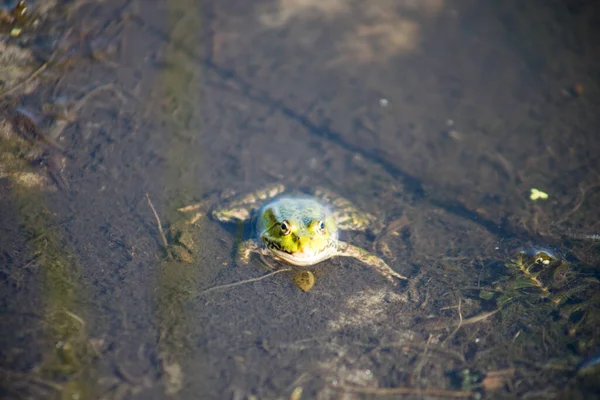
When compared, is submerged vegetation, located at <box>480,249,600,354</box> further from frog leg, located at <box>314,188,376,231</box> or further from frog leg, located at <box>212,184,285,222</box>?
frog leg, located at <box>212,184,285,222</box>

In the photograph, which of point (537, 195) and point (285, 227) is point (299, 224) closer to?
point (285, 227)

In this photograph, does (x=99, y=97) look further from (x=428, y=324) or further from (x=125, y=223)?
(x=428, y=324)

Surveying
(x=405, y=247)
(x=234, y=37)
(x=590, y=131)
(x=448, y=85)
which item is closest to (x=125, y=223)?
(x=405, y=247)

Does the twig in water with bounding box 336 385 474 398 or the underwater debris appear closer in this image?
the twig in water with bounding box 336 385 474 398

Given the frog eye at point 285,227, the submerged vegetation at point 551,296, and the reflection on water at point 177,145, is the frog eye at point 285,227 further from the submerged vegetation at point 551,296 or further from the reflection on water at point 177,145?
the submerged vegetation at point 551,296

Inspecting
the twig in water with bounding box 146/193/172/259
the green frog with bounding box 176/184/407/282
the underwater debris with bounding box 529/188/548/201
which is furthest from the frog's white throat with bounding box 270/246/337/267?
the underwater debris with bounding box 529/188/548/201

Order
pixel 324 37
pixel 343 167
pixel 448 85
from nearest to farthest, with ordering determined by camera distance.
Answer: pixel 343 167 < pixel 448 85 < pixel 324 37
